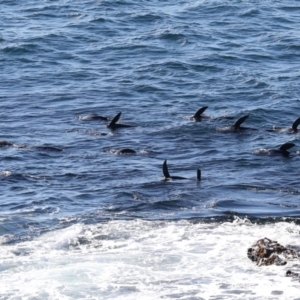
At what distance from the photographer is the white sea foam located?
57.1 ft

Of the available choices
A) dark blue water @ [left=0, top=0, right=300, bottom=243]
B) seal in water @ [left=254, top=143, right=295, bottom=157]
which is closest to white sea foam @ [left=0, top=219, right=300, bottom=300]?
dark blue water @ [left=0, top=0, right=300, bottom=243]

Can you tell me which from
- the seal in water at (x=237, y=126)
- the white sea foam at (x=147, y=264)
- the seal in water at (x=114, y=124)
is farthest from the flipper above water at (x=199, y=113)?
the white sea foam at (x=147, y=264)

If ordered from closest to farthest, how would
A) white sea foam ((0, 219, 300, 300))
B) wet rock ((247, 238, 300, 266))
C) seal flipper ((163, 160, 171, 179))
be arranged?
white sea foam ((0, 219, 300, 300)) < wet rock ((247, 238, 300, 266)) < seal flipper ((163, 160, 171, 179))

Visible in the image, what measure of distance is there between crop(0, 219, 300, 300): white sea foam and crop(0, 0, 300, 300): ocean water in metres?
0.04

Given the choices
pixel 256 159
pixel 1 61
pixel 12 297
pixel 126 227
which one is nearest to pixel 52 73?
pixel 1 61

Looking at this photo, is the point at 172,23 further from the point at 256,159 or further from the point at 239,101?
the point at 256,159

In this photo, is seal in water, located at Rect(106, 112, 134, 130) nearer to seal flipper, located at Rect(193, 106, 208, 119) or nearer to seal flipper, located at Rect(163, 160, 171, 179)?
seal flipper, located at Rect(193, 106, 208, 119)

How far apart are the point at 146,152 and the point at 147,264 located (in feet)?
27.6

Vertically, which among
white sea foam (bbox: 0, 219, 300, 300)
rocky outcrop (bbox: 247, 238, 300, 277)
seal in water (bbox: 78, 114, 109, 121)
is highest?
rocky outcrop (bbox: 247, 238, 300, 277)

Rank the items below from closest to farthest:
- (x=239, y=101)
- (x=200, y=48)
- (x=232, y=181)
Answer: (x=232, y=181) → (x=239, y=101) → (x=200, y=48)

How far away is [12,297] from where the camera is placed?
1730cm

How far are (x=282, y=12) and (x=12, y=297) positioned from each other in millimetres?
32669

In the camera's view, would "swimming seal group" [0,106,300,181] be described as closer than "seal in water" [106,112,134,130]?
Yes

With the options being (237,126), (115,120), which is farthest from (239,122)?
(115,120)
